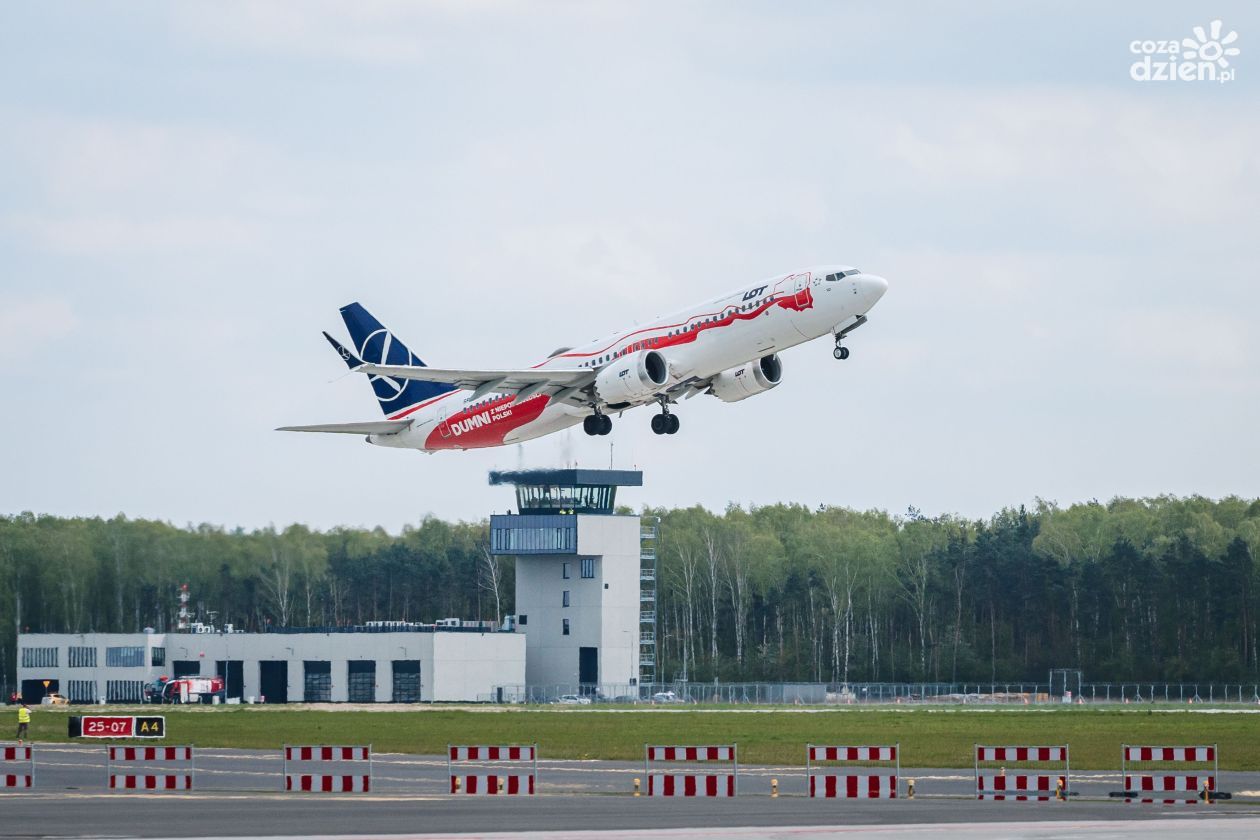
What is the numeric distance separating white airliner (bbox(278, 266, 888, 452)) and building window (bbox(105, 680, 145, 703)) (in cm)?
6761

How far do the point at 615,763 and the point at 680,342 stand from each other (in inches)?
515

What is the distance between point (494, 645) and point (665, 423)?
6610 cm

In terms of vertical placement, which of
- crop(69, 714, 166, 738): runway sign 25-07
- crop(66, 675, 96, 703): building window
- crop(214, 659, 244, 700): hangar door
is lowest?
crop(66, 675, 96, 703): building window

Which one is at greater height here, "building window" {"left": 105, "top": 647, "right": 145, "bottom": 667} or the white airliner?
the white airliner

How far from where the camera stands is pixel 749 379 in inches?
2422

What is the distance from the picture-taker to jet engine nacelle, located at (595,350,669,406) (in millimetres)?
59219

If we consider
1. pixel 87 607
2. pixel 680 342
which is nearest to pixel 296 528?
pixel 87 607

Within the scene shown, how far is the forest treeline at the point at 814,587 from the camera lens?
449 ft

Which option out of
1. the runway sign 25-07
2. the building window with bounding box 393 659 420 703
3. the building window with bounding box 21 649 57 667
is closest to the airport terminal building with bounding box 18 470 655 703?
the building window with bounding box 393 659 420 703

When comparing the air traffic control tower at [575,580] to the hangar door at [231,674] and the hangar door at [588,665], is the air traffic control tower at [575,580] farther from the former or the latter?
the hangar door at [231,674]

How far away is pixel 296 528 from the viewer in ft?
470

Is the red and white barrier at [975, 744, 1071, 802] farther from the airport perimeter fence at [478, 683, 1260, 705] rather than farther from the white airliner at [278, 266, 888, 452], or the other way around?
the airport perimeter fence at [478, 683, 1260, 705]

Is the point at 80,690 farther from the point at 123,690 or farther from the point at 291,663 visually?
the point at 291,663

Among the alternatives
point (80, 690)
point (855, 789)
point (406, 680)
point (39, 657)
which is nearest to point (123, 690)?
point (80, 690)
